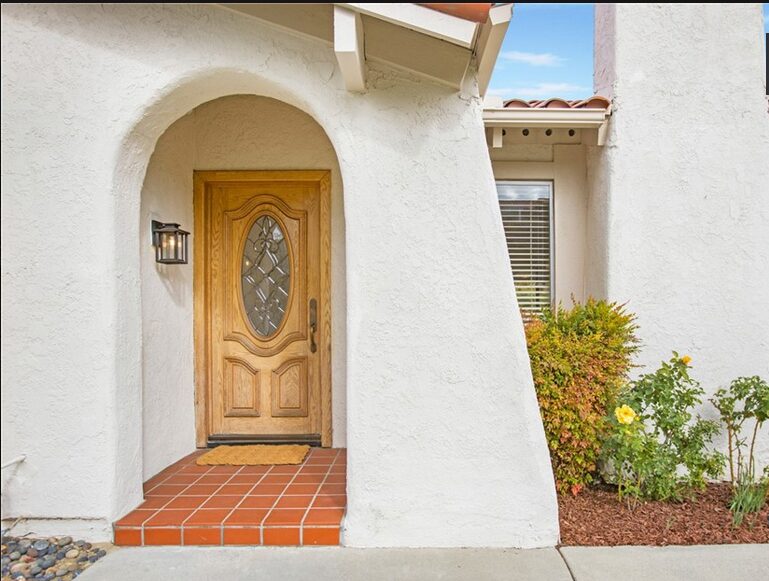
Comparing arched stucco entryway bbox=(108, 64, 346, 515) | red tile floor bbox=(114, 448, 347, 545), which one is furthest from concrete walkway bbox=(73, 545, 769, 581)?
arched stucco entryway bbox=(108, 64, 346, 515)

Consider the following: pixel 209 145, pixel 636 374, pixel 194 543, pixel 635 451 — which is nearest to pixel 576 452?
pixel 635 451

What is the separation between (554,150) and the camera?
5.07 m

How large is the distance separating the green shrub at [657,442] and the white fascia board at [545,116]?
2153 mm

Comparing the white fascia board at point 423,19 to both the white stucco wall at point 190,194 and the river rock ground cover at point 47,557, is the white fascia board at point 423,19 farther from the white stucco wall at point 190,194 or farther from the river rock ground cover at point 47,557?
the river rock ground cover at point 47,557

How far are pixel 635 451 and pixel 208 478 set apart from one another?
3.29 m

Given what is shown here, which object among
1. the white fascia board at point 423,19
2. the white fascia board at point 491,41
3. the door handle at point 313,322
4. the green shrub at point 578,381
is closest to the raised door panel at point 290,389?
the door handle at point 313,322

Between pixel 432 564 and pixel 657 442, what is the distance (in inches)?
79.8

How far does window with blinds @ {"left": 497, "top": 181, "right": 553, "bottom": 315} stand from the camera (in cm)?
511

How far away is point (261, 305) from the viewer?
489 centimetres

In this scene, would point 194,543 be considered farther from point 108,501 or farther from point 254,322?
point 254,322

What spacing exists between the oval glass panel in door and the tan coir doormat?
1.07 metres

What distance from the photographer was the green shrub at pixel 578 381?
3762 mm

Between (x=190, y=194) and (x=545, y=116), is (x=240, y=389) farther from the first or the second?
(x=545, y=116)

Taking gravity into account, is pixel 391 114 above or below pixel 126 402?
above
